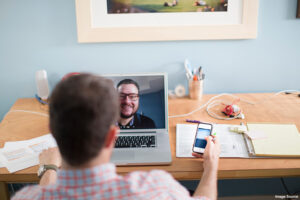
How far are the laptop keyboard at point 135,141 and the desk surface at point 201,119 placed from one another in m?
0.09

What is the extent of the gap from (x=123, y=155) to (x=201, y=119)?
18.1 inches

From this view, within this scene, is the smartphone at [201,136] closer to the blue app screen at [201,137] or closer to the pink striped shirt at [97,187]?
the blue app screen at [201,137]

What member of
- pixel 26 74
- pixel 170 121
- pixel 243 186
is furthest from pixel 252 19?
pixel 26 74

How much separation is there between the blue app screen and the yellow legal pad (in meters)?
0.19

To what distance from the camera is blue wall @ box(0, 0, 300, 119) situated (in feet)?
5.08

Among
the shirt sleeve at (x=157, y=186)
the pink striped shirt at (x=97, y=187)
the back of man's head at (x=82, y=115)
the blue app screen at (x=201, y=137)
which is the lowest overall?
the blue app screen at (x=201, y=137)

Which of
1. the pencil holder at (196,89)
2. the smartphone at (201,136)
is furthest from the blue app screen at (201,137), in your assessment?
the pencil holder at (196,89)

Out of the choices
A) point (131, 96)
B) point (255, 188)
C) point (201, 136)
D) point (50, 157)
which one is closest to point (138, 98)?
point (131, 96)

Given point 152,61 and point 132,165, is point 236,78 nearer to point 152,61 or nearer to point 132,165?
point 152,61

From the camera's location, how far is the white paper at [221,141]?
112 centimetres

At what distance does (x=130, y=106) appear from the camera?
1247mm

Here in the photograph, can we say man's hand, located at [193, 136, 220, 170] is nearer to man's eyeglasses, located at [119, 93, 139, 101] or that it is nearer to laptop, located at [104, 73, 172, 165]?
laptop, located at [104, 73, 172, 165]

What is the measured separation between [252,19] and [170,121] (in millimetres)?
712

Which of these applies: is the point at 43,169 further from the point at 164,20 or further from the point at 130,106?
the point at 164,20
